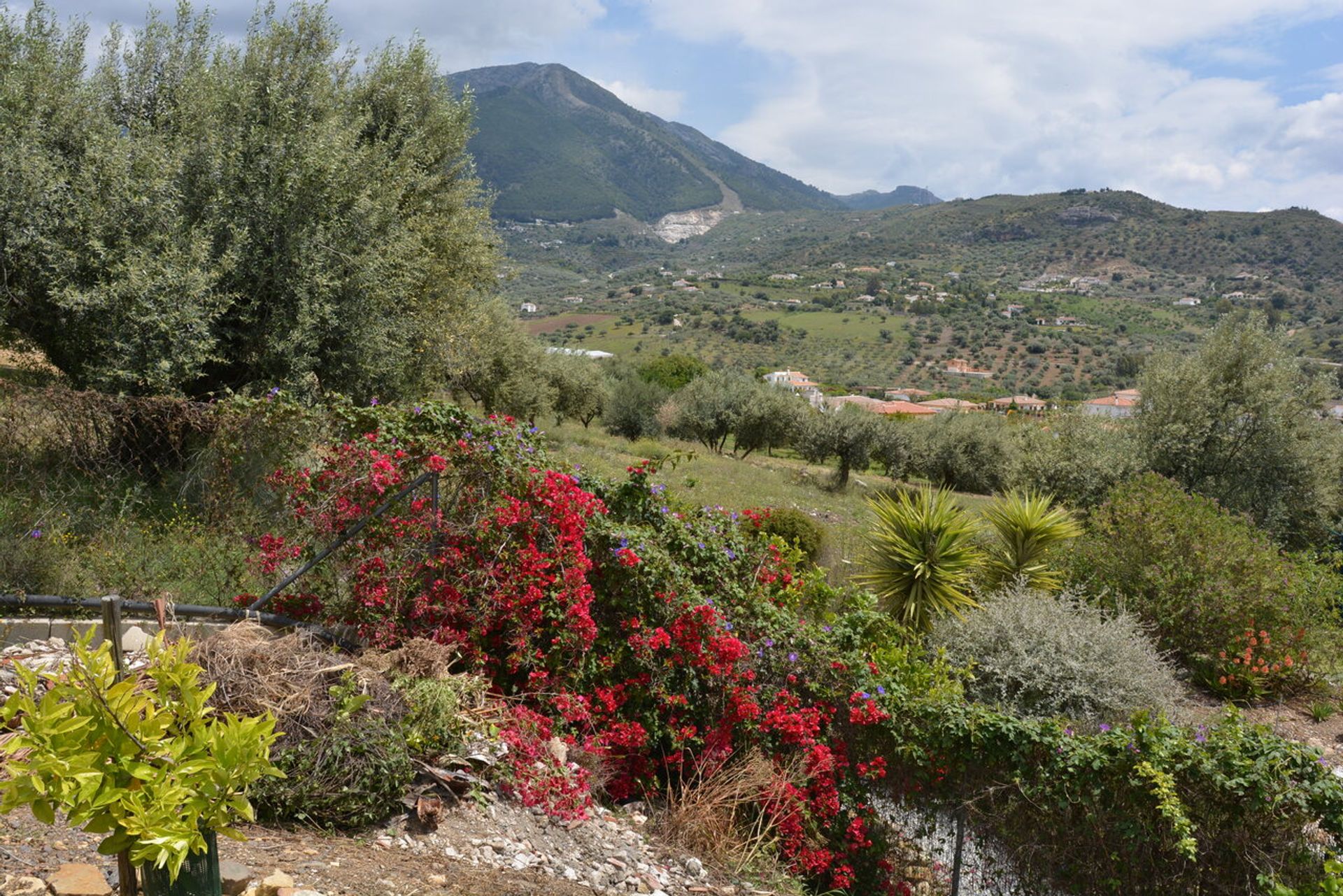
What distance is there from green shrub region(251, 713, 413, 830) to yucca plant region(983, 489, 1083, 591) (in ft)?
28.0

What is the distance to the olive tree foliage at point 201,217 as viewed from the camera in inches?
342

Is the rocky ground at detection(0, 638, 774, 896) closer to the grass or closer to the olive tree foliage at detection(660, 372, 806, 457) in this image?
the grass

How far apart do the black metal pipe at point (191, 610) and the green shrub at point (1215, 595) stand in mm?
9236

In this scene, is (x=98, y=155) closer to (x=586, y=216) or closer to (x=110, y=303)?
(x=110, y=303)

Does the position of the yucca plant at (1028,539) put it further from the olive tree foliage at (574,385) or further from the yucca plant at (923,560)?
the olive tree foliage at (574,385)

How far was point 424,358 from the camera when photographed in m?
13.8

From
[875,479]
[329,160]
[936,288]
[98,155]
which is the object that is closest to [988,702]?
[329,160]

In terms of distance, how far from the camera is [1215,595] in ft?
32.7

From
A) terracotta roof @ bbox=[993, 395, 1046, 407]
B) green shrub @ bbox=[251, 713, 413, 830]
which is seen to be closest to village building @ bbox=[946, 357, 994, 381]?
terracotta roof @ bbox=[993, 395, 1046, 407]

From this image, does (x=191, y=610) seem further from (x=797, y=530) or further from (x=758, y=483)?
(x=758, y=483)

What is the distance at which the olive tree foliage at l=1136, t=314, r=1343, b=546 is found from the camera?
17078mm

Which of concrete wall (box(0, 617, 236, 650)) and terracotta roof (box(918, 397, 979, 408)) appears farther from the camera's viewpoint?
terracotta roof (box(918, 397, 979, 408))

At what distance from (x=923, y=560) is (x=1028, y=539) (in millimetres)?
1925

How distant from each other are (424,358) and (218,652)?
32.1ft
